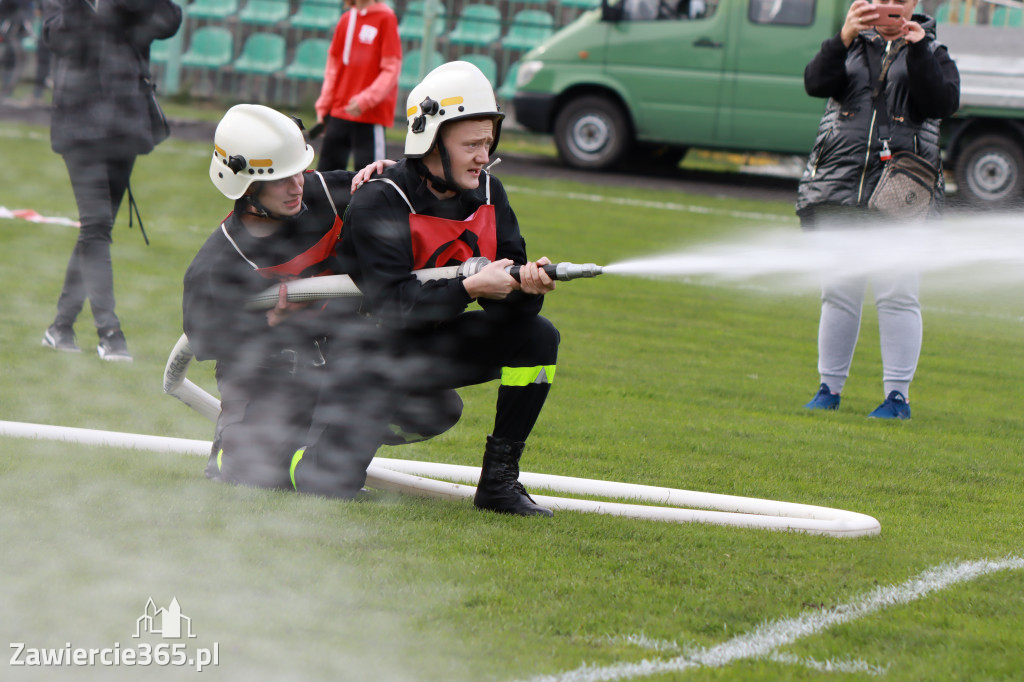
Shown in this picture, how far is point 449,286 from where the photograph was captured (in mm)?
4230

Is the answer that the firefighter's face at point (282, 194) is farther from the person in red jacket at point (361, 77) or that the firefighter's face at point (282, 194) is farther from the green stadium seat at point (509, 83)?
the green stadium seat at point (509, 83)

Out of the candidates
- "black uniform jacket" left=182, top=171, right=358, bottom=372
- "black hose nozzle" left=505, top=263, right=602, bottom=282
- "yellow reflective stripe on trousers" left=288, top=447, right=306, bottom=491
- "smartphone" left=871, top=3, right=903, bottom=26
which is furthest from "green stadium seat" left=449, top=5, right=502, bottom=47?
"black hose nozzle" left=505, top=263, right=602, bottom=282

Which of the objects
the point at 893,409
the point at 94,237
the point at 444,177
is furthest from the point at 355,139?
the point at 444,177

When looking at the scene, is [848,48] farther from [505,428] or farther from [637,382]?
[505,428]

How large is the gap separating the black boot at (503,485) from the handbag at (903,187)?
2.73 meters

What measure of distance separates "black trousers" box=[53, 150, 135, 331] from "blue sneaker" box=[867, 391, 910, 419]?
13.5ft

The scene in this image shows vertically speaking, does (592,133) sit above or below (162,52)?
below

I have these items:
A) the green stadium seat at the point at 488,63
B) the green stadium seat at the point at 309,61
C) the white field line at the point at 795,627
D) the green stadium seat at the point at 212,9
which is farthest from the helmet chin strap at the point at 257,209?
the green stadium seat at the point at 212,9

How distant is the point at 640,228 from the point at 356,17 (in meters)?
4.27

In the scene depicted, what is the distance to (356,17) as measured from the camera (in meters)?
10.9

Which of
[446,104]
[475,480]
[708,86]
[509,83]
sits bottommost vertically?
[475,480]

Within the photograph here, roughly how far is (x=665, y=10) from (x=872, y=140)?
1202 centimetres

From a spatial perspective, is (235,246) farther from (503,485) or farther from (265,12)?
(265,12)

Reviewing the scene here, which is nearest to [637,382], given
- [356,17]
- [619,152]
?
[356,17]
